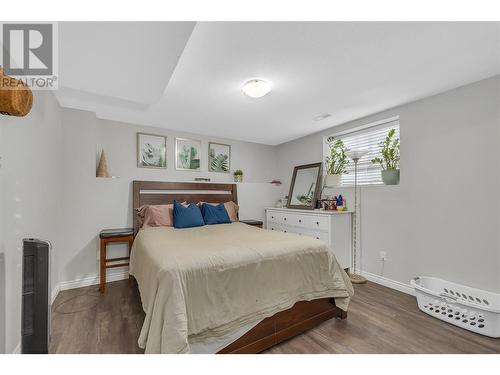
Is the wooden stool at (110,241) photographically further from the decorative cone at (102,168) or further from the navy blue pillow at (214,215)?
the navy blue pillow at (214,215)

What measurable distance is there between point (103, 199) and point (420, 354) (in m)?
3.71

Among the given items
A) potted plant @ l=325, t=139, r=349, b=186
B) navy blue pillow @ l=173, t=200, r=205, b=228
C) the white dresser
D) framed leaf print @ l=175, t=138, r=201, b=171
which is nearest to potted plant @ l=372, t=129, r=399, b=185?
potted plant @ l=325, t=139, r=349, b=186

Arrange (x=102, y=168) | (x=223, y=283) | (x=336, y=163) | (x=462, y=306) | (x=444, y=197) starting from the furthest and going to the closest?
(x=336, y=163)
(x=102, y=168)
(x=444, y=197)
(x=462, y=306)
(x=223, y=283)

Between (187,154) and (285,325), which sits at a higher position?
(187,154)

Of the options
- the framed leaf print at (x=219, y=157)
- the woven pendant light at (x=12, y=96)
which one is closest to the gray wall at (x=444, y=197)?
the framed leaf print at (x=219, y=157)

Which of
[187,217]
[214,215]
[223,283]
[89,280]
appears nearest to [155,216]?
[187,217]

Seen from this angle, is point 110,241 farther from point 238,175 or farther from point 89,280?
point 238,175

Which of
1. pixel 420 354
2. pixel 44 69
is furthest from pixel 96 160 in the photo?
pixel 420 354

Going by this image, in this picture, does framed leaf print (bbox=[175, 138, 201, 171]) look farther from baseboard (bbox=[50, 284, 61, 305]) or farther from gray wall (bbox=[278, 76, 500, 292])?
gray wall (bbox=[278, 76, 500, 292])

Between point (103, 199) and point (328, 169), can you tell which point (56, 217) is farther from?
point (328, 169)

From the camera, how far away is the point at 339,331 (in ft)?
6.31

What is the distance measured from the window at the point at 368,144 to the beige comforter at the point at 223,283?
1.74 m

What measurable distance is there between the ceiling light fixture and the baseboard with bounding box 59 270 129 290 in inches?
116

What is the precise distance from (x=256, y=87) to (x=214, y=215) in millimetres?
1984
